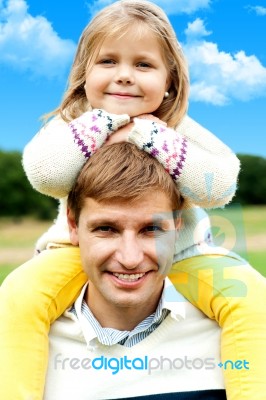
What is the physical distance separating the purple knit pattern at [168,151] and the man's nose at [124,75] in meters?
0.24

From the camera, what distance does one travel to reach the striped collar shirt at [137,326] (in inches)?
78.8

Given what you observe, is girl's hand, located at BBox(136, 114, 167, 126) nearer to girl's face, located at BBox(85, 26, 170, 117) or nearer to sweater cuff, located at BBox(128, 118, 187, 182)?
girl's face, located at BBox(85, 26, 170, 117)

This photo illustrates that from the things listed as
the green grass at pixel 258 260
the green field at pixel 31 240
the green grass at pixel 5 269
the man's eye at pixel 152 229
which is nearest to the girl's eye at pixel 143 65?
the man's eye at pixel 152 229

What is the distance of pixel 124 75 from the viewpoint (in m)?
2.15

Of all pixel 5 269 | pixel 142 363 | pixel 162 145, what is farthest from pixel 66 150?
pixel 5 269

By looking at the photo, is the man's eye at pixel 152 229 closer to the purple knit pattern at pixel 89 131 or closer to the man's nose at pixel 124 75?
the purple knit pattern at pixel 89 131

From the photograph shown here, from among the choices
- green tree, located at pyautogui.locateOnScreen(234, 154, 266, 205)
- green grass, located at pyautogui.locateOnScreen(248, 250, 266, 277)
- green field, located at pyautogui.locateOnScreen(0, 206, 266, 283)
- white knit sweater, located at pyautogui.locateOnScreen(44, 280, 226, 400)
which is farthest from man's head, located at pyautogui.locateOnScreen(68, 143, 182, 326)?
green tree, located at pyautogui.locateOnScreen(234, 154, 266, 205)

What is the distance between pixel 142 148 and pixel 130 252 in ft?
1.17

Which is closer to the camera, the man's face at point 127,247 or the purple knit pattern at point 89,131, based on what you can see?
the man's face at point 127,247

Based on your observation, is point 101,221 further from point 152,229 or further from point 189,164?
point 189,164

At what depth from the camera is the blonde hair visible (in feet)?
6.26

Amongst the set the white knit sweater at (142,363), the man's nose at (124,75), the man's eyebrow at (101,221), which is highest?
the man's nose at (124,75)

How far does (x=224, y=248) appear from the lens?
2.29m

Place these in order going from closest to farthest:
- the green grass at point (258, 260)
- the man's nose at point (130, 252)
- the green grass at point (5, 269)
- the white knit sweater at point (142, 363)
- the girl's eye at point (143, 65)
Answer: the man's nose at point (130, 252) → the white knit sweater at point (142, 363) → the girl's eye at point (143, 65) → the green grass at point (5, 269) → the green grass at point (258, 260)
